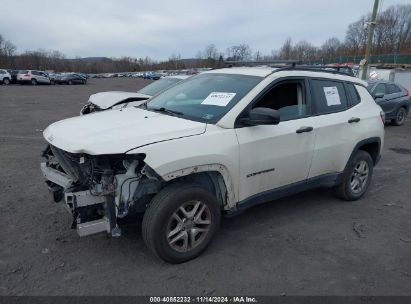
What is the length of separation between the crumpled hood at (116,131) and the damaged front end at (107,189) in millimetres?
121

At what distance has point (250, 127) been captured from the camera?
3.84 metres

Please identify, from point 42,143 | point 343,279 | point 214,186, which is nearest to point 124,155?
point 214,186

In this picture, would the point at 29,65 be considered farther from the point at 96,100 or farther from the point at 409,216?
the point at 409,216

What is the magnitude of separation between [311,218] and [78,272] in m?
2.91

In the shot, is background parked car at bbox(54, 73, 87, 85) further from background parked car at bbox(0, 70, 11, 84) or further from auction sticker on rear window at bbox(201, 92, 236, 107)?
auction sticker on rear window at bbox(201, 92, 236, 107)

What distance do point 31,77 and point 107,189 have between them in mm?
41391

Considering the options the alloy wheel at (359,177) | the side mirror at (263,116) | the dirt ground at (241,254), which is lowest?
the dirt ground at (241,254)

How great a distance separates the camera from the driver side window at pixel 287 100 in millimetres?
4195

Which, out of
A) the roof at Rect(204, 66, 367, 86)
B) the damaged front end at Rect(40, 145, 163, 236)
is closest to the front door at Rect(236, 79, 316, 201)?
the roof at Rect(204, 66, 367, 86)

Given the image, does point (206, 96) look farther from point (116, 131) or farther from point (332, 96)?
point (332, 96)

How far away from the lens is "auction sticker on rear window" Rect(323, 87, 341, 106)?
15.7 feet

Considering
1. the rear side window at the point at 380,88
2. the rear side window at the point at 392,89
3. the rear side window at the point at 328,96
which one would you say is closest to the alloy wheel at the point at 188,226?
the rear side window at the point at 328,96

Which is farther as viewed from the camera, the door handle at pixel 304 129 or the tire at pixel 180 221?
the door handle at pixel 304 129

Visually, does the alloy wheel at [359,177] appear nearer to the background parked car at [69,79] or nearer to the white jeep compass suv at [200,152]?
the white jeep compass suv at [200,152]
